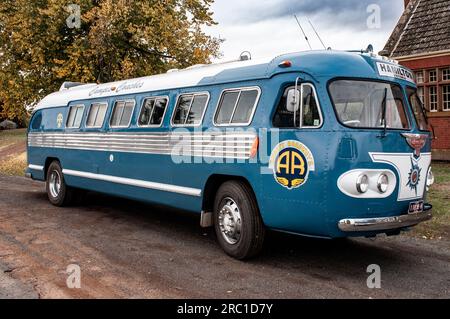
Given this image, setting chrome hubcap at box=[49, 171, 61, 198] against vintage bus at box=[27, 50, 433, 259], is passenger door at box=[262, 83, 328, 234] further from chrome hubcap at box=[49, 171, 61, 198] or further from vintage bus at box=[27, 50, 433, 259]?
chrome hubcap at box=[49, 171, 61, 198]

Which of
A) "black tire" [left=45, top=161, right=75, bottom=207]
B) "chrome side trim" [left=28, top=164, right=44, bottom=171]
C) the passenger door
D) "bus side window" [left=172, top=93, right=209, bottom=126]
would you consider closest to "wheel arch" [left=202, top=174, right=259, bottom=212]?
"bus side window" [left=172, top=93, right=209, bottom=126]

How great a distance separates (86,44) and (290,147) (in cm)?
1523

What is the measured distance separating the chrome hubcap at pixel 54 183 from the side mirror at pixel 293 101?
23.3 ft

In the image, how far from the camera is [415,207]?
625 centimetres

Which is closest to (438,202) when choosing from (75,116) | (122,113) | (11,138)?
(122,113)

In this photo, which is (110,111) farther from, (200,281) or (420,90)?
(420,90)

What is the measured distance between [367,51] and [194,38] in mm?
14809

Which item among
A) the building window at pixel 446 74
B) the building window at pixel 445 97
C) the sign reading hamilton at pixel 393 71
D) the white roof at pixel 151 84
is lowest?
the sign reading hamilton at pixel 393 71

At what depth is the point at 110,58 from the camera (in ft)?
64.3

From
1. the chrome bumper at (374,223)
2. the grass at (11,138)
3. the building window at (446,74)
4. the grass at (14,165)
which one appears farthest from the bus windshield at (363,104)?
the grass at (11,138)

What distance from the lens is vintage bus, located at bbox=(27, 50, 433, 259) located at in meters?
5.71

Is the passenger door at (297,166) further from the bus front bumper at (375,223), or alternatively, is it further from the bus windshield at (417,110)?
the bus windshield at (417,110)

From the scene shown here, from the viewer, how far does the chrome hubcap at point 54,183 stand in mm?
11476

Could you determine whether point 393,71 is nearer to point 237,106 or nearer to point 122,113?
point 237,106
